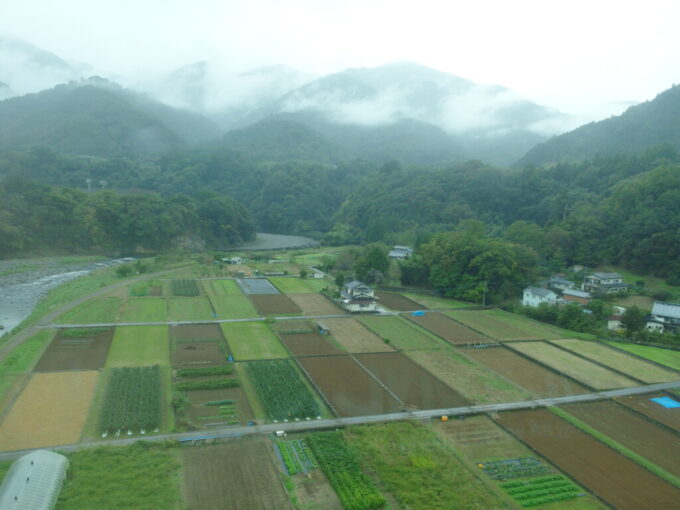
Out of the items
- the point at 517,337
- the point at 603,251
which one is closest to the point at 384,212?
the point at 603,251

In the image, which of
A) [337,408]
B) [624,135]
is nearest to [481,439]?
[337,408]

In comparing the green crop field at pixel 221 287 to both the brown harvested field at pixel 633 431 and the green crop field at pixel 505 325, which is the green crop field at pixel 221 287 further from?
the brown harvested field at pixel 633 431

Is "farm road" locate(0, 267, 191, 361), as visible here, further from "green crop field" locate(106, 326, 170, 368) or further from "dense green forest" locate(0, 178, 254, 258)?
"dense green forest" locate(0, 178, 254, 258)

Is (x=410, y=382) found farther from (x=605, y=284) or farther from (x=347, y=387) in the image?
(x=605, y=284)

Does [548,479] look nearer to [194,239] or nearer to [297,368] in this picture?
[297,368]

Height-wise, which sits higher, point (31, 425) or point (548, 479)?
point (31, 425)

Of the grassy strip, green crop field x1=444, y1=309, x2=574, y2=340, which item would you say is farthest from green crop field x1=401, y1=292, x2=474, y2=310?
the grassy strip

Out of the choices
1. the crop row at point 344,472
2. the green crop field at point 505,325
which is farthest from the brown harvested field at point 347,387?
the green crop field at point 505,325
